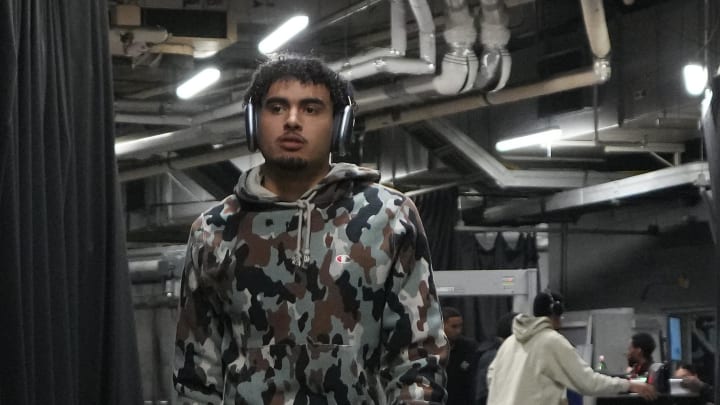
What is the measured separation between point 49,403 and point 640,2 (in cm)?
994

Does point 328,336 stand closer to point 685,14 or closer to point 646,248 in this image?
point 685,14

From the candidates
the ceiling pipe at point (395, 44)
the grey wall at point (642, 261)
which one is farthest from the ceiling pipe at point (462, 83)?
the grey wall at point (642, 261)

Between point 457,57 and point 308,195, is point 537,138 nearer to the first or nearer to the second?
point 457,57

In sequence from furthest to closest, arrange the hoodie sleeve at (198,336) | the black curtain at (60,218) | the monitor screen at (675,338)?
1. the monitor screen at (675,338)
2. the black curtain at (60,218)
3. the hoodie sleeve at (198,336)

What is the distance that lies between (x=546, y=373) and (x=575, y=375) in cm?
18

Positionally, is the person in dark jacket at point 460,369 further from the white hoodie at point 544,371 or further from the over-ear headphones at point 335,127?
the over-ear headphones at point 335,127

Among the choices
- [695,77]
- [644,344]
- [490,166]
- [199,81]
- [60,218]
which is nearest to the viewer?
[60,218]

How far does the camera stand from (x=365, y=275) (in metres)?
2.36

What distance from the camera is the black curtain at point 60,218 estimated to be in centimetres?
265

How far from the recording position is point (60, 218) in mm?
2896

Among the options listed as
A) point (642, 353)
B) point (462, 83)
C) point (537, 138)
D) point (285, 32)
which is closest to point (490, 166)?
point (537, 138)

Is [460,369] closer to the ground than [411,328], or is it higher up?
closer to the ground

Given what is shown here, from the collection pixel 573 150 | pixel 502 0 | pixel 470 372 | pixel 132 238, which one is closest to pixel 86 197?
pixel 502 0

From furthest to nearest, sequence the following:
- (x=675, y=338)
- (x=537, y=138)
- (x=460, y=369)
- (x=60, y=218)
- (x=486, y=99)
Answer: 1. (x=675, y=338)
2. (x=537, y=138)
3. (x=486, y=99)
4. (x=460, y=369)
5. (x=60, y=218)
